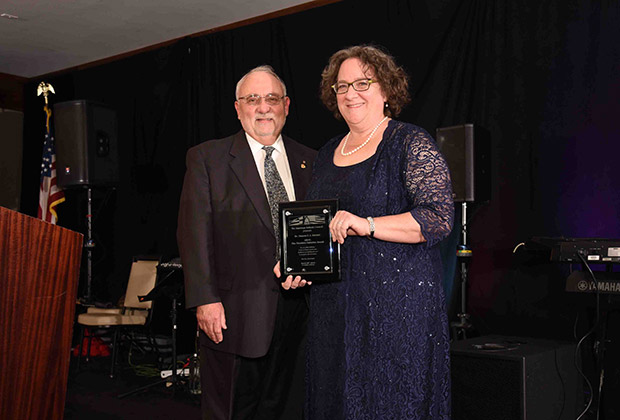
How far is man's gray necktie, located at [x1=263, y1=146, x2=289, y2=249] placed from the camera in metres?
2.37

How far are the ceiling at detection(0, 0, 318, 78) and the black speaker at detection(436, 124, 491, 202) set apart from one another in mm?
2269

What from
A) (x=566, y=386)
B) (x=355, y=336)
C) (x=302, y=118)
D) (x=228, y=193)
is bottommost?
(x=566, y=386)

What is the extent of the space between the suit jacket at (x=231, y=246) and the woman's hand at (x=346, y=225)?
0.54m

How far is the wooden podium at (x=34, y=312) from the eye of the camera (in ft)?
2.83

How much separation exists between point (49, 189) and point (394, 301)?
6.13 m

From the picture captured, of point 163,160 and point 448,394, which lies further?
point 163,160

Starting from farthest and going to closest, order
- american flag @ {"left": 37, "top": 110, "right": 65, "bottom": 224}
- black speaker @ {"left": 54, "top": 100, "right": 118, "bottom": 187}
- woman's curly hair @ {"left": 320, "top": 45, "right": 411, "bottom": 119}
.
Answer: american flag @ {"left": 37, "top": 110, "right": 65, "bottom": 224}
black speaker @ {"left": 54, "top": 100, "right": 118, "bottom": 187}
woman's curly hair @ {"left": 320, "top": 45, "right": 411, "bottom": 119}

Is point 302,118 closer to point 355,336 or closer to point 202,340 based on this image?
point 202,340

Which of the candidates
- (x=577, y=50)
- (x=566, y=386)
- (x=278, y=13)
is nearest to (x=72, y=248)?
(x=566, y=386)

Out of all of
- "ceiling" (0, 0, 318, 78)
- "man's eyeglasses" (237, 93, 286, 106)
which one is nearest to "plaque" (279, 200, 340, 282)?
"man's eyeglasses" (237, 93, 286, 106)

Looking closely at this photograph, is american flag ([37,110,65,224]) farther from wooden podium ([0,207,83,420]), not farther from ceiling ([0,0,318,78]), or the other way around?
wooden podium ([0,207,83,420])

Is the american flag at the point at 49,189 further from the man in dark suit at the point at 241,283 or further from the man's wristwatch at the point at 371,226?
the man's wristwatch at the point at 371,226

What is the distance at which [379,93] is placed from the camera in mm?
2070

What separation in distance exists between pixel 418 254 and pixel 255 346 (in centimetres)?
74
